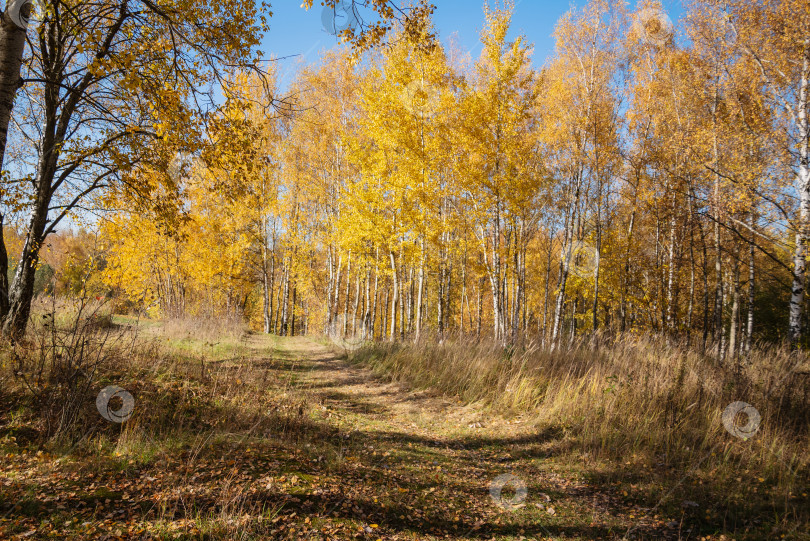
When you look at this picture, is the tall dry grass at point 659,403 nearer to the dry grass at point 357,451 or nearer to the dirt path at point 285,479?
the dry grass at point 357,451

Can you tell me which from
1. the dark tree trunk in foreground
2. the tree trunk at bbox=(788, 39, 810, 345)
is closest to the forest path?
the dark tree trunk in foreground

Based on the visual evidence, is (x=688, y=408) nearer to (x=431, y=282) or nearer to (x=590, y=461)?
(x=590, y=461)

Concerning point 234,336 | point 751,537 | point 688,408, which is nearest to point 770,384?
point 688,408

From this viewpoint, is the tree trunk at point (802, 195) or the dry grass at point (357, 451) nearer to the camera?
the dry grass at point (357, 451)

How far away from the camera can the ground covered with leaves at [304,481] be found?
2.45 m

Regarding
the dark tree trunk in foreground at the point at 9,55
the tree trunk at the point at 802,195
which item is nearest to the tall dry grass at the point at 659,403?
the tree trunk at the point at 802,195

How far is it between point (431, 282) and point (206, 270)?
14.3 metres

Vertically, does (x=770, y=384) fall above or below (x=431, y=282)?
below

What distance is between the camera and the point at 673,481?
140 inches

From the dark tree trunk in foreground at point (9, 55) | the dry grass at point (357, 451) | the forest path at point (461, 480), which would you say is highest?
the dark tree trunk in foreground at point (9, 55)

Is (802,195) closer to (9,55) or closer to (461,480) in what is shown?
(461,480)

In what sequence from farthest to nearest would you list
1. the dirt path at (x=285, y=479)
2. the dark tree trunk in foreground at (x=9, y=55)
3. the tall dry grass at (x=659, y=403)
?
1. the tall dry grass at (x=659, y=403)
2. the dark tree trunk in foreground at (x=9, y=55)
3. the dirt path at (x=285, y=479)

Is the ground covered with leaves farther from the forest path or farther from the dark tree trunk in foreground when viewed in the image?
the dark tree trunk in foreground

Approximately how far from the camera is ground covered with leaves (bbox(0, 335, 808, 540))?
2.45m
